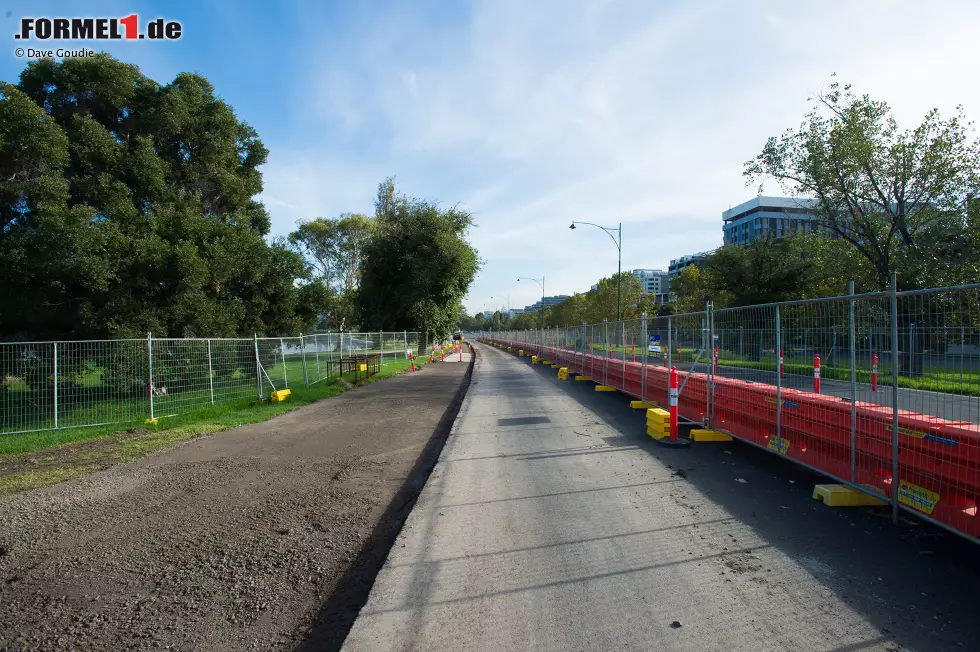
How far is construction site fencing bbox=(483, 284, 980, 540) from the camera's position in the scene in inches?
161

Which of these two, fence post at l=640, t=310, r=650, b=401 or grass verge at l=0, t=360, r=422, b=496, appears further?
fence post at l=640, t=310, r=650, b=401

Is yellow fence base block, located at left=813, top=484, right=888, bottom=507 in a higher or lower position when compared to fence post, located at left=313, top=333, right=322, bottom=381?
lower

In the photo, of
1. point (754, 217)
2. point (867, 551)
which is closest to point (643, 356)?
point (867, 551)

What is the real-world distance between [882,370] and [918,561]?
1860mm

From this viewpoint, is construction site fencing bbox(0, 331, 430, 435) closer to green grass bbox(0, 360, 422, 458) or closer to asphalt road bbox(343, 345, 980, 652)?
green grass bbox(0, 360, 422, 458)

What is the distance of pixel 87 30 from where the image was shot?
11.7m

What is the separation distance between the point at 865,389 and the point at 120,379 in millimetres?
13389

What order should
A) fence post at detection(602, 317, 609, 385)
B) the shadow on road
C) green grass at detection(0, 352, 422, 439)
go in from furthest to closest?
fence post at detection(602, 317, 609, 385), green grass at detection(0, 352, 422, 439), the shadow on road

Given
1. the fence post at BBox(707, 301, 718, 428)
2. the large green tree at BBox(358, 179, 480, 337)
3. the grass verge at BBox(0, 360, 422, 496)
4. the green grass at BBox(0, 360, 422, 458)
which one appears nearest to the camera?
the grass verge at BBox(0, 360, 422, 496)

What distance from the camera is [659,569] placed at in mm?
3791

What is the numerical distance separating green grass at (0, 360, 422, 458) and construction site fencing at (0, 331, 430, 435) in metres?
0.35

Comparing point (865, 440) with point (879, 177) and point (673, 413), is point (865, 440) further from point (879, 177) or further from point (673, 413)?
point (879, 177)

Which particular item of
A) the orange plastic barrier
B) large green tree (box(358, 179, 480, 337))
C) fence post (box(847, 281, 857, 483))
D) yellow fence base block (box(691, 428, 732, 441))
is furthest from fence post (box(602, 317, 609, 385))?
large green tree (box(358, 179, 480, 337))

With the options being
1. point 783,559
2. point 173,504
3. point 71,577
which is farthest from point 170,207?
point 783,559
